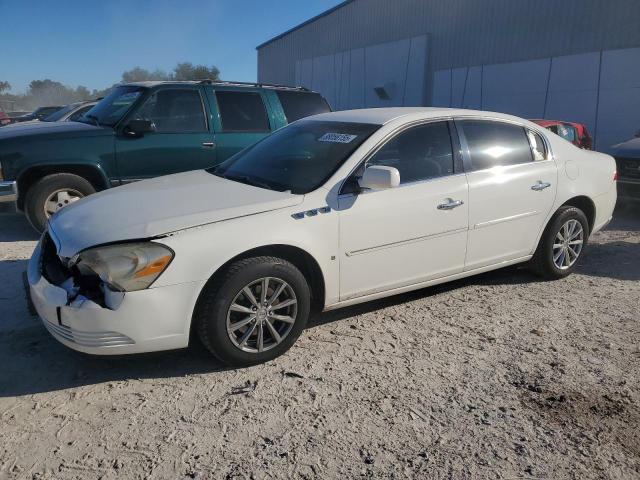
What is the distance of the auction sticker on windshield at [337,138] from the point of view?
3970 millimetres

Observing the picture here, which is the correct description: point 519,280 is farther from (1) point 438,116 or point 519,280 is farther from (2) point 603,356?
(1) point 438,116

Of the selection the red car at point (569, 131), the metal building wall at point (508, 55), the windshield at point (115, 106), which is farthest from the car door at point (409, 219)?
the metal building wall at point (508, 55)

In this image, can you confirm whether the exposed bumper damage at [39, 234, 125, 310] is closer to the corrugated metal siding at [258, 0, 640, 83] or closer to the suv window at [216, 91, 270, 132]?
the suv window at [216, 91, 270, 132]

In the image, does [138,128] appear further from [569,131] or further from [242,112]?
[569,131]

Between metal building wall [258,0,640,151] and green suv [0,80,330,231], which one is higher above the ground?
metal building wall [258,0,640,151]

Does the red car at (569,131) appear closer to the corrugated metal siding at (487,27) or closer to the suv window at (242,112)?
the suv window at (242,112)

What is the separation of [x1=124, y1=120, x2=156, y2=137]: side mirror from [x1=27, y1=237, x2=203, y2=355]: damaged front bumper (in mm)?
3418

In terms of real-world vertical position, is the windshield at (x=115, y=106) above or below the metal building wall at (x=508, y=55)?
below

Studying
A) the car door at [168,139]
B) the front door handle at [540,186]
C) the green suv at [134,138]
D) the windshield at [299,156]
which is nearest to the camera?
the windshield at [299,156]

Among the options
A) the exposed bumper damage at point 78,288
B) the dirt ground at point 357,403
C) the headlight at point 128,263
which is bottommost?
the dirt ground at point 357,403

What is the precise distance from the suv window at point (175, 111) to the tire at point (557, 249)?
13.6 ft

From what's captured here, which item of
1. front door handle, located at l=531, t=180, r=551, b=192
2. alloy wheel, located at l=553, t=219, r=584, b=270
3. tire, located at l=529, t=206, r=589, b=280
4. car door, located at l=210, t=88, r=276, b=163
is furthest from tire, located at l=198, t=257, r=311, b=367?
car door, located at l=210, t=88, r=276, b=163

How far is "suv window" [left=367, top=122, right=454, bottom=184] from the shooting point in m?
3.93

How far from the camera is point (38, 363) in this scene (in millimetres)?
3391
